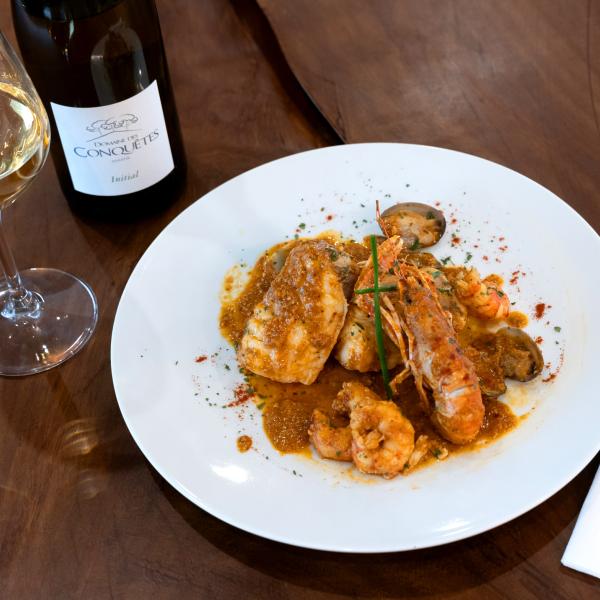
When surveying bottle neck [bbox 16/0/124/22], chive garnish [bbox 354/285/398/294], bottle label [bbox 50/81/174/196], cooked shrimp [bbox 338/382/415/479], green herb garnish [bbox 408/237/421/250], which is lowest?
green herb garnish [bbox 408/237/421/250]

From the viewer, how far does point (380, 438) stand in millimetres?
1364

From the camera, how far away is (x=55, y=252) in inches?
77.6

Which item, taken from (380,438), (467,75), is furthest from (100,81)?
(467,75)

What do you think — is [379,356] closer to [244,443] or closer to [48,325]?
[244,443]

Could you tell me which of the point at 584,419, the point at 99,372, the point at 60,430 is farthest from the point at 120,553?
the point at 584,419

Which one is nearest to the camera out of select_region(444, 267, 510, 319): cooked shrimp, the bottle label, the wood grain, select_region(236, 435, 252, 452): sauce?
select_region(236, 435, 252, 452): sauce

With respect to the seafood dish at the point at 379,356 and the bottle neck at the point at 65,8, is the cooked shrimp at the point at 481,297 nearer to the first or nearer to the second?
the seafood dish at the point at 379,356

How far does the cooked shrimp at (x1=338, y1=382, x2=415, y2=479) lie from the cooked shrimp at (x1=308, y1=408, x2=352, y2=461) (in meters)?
0.02

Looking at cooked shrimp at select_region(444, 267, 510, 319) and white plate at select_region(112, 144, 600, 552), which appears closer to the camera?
white plate at select_region(112, 144, 600, 552)

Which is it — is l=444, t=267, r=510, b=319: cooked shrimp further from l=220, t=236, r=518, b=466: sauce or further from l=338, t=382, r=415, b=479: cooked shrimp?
l=338, t=382, r=415, b=479: cooked shrimp

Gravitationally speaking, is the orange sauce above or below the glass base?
below

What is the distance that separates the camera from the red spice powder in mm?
1541

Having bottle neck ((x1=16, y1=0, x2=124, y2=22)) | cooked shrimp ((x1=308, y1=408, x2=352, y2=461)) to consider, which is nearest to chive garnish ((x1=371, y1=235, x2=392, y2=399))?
cooked shrimp ((x1=308, y1=408, x2=352, y2=461))

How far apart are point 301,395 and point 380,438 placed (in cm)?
25
